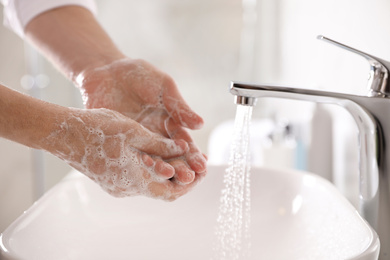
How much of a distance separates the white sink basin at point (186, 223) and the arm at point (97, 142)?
10 cm

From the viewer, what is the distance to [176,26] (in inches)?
81.7

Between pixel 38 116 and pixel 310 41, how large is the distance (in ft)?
3.04

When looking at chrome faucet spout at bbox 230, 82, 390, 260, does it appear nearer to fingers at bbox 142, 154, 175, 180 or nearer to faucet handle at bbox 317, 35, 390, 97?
faucet handle at bbox 317, 35, 390, 97

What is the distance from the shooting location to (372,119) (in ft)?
2.22

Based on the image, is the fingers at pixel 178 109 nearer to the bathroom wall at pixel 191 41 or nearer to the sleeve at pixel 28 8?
the sleeve at pixel 28 8

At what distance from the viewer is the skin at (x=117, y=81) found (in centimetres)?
79

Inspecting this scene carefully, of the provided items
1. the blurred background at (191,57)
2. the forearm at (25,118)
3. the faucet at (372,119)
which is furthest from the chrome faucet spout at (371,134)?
the blurred background at (191,57)

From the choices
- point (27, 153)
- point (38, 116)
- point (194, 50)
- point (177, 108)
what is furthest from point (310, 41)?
point (27, 153)

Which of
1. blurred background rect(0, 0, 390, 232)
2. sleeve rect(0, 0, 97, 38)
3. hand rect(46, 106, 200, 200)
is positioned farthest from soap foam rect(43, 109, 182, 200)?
blurred background rect(0, 0, 390, 232)

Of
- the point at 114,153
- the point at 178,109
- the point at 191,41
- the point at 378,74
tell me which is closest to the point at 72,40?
the point at 178,109

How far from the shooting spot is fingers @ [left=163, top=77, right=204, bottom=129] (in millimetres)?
846

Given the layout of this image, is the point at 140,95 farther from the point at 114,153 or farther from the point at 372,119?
the point at 372,119

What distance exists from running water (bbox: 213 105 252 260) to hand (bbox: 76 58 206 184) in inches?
3.7

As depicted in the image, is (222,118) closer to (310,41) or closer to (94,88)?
(310,41)
